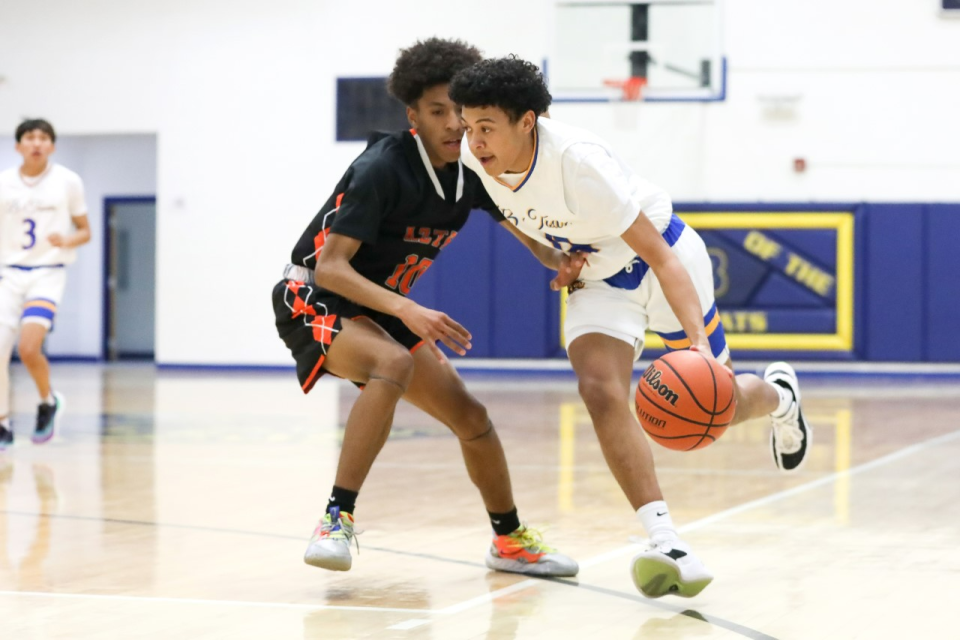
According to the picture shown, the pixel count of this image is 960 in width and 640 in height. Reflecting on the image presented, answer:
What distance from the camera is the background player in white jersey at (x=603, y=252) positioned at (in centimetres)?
329

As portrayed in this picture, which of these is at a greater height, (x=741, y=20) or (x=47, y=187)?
(x=741, y=20)

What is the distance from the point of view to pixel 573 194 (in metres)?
3.40

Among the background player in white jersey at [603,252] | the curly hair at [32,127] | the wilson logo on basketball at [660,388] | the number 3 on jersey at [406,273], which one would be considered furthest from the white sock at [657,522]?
the curly hair at [32,127]

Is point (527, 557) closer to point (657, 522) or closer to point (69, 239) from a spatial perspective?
point (657, 522)

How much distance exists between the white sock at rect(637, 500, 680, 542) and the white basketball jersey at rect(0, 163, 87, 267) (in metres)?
4.78

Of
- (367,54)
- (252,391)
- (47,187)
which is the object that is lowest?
(252,391)

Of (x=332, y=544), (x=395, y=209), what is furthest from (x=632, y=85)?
(x=332, y=544)

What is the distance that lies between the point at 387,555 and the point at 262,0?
1246 centimetres

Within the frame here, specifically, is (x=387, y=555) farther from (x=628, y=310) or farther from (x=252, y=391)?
(x=252, y=391)

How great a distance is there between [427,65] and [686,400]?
116 cm

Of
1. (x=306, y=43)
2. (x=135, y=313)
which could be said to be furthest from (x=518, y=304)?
(x=135, y=313)

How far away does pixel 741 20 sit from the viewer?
13898 mm

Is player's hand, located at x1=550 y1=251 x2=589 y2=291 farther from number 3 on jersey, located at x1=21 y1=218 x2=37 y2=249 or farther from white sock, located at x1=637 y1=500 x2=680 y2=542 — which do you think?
number 3 on jersey, located at x1=21 y1=218 x2=37 y2=249

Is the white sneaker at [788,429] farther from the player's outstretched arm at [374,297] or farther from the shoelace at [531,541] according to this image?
the player's outstretched arm at [374,297]
